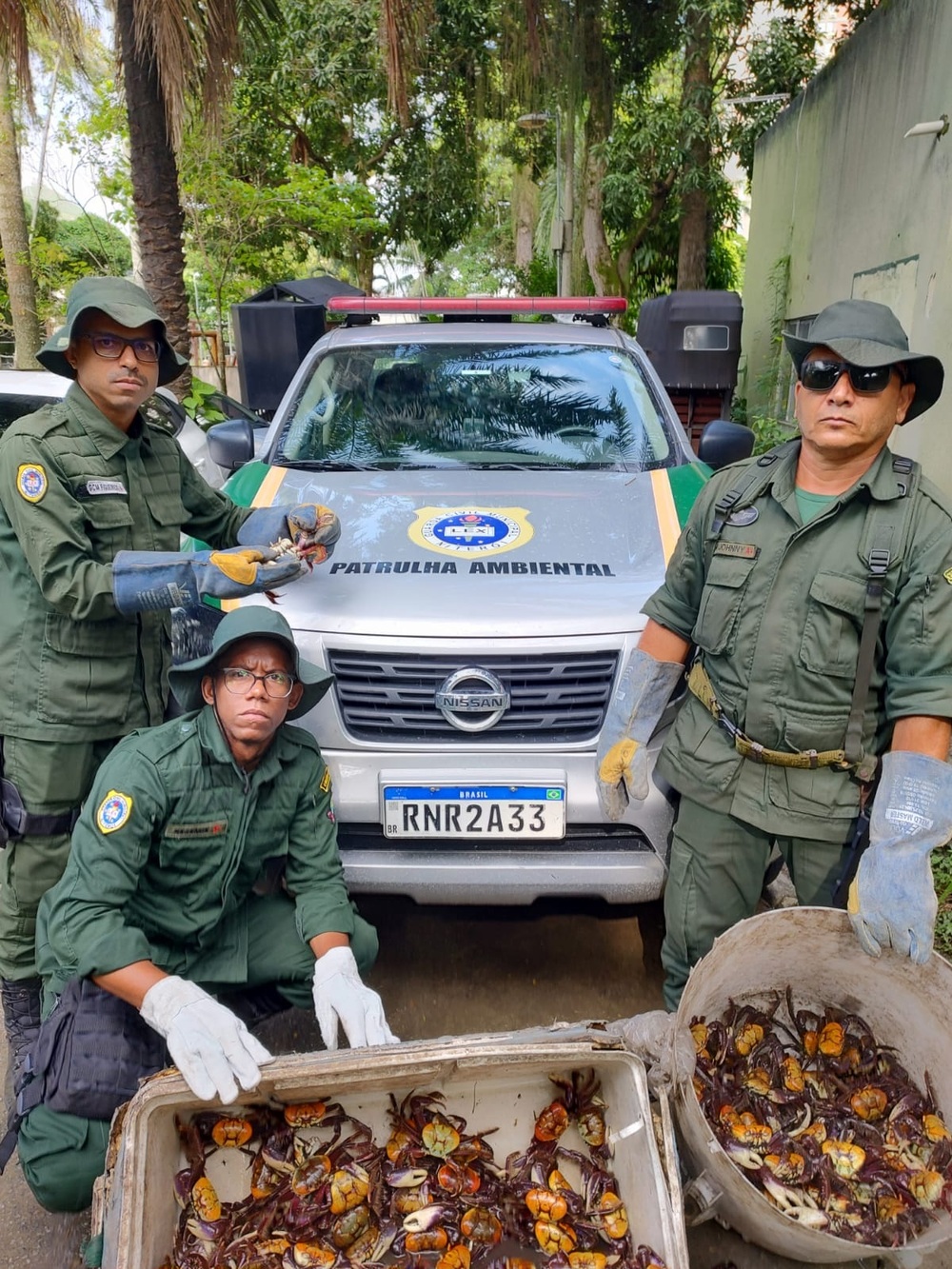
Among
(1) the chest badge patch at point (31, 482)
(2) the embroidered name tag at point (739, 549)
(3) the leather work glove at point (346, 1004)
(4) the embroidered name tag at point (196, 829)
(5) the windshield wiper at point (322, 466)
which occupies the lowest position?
(3) the leather work glove at point (346, 1004)

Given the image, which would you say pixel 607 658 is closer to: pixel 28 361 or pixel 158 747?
pixel 158 747

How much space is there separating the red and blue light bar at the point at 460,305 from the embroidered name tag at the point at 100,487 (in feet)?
7.03

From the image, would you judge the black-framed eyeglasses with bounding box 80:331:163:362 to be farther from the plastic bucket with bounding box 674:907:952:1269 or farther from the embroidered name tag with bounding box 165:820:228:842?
the plastic bucket with bounding box 674:907:952:1269

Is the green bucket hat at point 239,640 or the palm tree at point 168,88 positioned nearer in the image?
the green bucket hat at point 239,640

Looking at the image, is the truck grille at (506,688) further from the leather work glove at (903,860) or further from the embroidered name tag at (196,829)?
the leather work glove at (903,860)

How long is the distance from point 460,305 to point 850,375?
8.91 feet

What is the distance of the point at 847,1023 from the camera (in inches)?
90.1

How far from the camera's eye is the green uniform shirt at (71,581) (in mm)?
2398

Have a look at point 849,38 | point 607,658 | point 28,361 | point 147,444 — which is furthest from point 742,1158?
point 28,361

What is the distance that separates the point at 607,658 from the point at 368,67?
A: 628 inches

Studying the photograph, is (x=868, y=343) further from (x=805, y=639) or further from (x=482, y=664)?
(x=482, y=664)

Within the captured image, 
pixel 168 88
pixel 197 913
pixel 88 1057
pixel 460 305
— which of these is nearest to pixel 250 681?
pixel 197 913

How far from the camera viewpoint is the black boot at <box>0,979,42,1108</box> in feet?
8.58

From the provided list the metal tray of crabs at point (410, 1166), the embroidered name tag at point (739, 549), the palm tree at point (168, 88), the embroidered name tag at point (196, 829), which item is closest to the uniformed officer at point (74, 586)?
the embroidered name tag at point (196, 829)
